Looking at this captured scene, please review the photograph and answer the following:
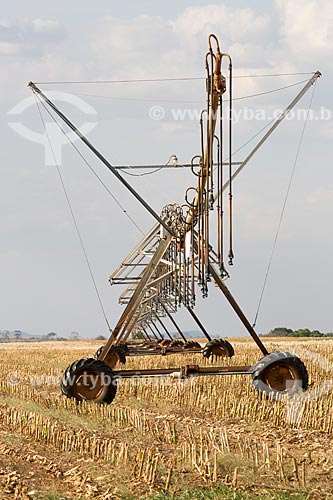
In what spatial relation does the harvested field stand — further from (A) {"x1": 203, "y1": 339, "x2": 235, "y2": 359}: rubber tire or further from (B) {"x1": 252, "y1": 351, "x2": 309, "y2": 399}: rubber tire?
(A) {"x1": 203, "y1": 339, "x2": 235, "y2": 359}: rubber tire

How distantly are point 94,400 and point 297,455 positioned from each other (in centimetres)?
544

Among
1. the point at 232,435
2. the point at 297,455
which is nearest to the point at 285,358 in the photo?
the point at 232,435

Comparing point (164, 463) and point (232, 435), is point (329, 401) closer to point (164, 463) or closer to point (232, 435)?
point (232, 435)

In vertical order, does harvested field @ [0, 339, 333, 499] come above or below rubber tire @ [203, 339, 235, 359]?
below

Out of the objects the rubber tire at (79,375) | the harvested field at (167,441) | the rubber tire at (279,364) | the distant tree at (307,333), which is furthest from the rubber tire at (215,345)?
the distant tree at (307,333)

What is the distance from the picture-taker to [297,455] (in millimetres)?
10156

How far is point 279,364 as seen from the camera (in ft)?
50.5

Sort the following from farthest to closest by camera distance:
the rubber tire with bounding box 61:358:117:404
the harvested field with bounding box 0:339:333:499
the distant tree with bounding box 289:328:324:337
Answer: the distant tree with bounding box 289:328:324:337 → the rubber tire with bounding box 61:358:117:404 → the harvested field with bounding box 0:339:333:499

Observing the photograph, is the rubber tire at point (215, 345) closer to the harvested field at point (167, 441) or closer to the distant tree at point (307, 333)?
the harvested field at point (167, 441)

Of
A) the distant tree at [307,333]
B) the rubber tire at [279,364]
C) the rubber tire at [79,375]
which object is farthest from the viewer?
the distant tree at [307,333]

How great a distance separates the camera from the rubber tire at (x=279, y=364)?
1509 cm

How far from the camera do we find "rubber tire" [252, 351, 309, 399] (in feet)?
49.5

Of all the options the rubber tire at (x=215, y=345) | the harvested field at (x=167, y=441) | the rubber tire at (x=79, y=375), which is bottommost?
the harvested field at (x=167, y=441)

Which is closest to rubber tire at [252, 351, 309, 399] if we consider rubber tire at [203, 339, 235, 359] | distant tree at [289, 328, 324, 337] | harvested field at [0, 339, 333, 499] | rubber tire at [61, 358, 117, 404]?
harvested field at [0, 339, 333, 499]
